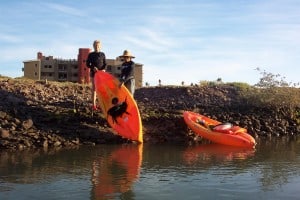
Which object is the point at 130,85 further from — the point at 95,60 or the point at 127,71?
the point at 95,60

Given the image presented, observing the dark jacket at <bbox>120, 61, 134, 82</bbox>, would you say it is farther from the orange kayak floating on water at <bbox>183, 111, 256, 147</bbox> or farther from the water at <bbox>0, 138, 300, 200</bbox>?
the water at <bbox>0, 138, 300, 200</bbox>

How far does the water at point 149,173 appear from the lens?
8280 mm

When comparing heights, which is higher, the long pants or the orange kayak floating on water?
the long pants

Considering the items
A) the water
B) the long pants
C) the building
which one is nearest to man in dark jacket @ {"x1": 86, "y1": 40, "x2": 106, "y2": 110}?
the long pants

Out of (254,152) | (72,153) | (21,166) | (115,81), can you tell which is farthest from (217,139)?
(21,166)

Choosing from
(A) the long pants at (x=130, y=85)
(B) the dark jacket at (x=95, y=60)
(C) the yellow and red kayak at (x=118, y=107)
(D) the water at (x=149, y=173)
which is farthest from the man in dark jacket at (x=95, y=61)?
(D) the water at (x=149, y=173)

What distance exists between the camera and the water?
8.28m

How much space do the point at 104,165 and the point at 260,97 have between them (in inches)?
503

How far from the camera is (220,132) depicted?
15.0m

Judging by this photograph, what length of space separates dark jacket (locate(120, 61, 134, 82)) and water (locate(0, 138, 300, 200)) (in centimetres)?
235

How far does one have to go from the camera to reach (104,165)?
35.4 ft

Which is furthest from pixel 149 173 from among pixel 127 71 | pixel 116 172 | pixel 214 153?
pixel 127 71

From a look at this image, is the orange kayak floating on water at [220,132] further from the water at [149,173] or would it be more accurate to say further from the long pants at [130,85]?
the long pants at [130,85]

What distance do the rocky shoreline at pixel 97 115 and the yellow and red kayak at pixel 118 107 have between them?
36 centimetres
